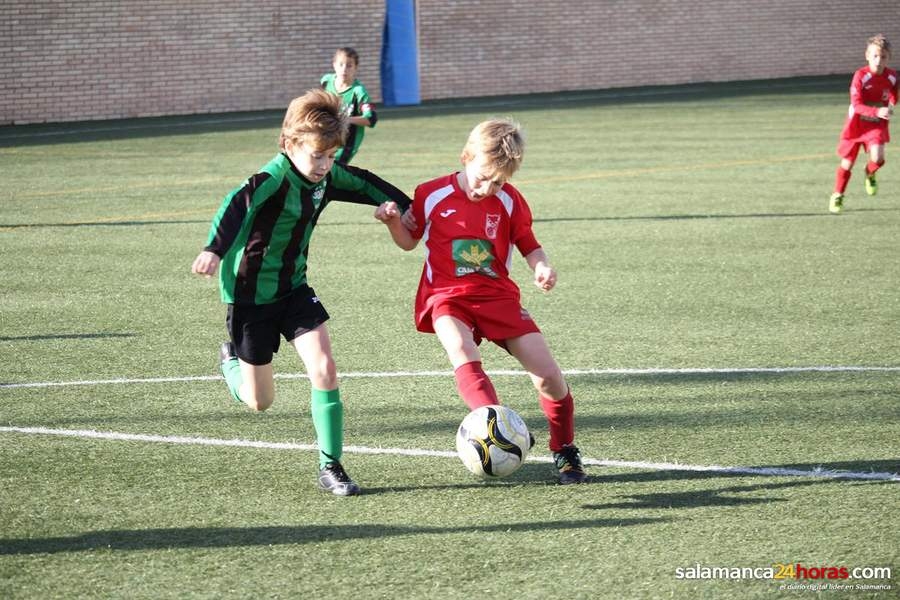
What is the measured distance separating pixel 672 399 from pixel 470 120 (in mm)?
18212

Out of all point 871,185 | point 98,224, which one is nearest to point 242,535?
point 98,224

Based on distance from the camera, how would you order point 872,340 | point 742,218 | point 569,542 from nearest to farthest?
point 569,542 → point 872,340 → point 742,218

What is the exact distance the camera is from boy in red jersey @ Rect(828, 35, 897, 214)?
1295 cm

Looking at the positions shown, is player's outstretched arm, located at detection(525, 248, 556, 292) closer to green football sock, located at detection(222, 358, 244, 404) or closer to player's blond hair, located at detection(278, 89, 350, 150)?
player's blond hair, located at detection(278, 89, 350, 150)

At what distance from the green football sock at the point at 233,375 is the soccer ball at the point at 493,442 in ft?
3.99

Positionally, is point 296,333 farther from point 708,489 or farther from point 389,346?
point 389,346

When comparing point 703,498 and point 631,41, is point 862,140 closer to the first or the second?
point 703,498

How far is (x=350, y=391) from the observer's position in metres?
6.45

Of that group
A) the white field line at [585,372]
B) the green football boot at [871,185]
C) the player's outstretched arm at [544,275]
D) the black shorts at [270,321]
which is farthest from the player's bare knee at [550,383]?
the green football boot at [871,185]

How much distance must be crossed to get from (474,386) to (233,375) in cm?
127

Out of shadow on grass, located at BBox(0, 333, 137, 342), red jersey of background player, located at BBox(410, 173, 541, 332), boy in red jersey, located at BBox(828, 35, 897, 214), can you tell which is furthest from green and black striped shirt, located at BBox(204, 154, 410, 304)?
boy in red jersey, located at BBox(828, 35, 897, 214)

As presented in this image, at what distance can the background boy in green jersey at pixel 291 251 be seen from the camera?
4.85 metres

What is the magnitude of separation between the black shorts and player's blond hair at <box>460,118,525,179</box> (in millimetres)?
897

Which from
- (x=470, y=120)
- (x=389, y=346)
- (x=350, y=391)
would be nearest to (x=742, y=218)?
(x=389, y=346)
